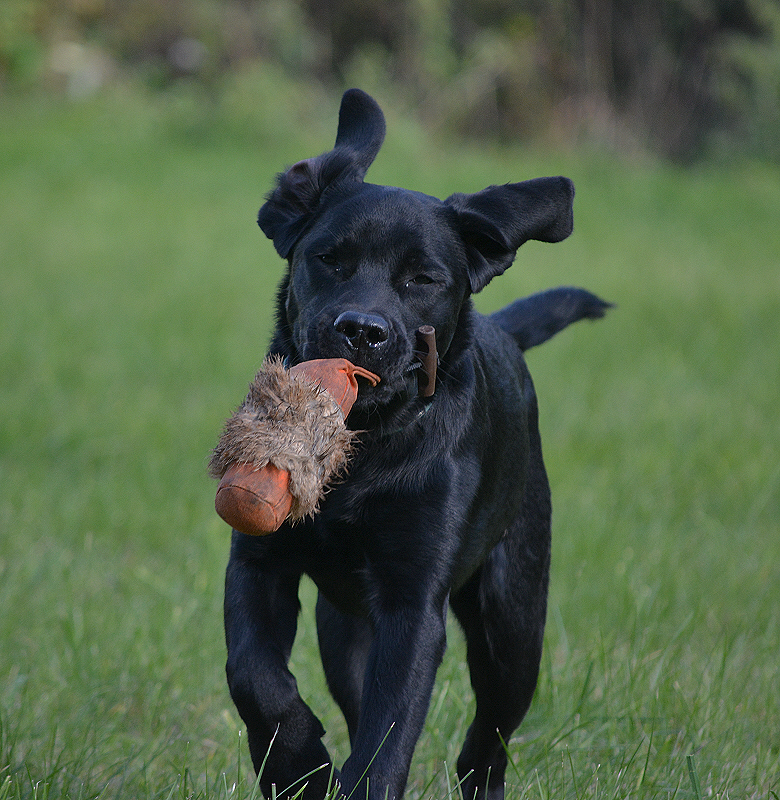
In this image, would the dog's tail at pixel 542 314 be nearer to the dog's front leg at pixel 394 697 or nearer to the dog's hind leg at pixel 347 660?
the dog's hind leg at pixel 347 660

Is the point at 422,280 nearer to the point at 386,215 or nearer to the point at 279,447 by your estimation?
the point at 386,215

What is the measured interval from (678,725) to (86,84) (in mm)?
16890

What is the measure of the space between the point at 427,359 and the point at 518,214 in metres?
0.50

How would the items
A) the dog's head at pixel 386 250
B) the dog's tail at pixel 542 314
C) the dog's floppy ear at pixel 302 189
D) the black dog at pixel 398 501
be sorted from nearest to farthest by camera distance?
the black dog at pixel 398 501, the dog's head at pixel 386 250, the dog's floppy ear at pixel 302 189, the dog's tail at pixel 542 314

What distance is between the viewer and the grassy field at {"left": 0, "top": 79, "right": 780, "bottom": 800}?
10.3 feet

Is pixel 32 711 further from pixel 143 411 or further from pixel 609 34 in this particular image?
pixel 609 34

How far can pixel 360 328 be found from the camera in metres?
2.44

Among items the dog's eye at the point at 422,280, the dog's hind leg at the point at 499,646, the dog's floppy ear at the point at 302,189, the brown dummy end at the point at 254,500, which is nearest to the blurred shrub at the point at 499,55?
the dog's floppy ear at the point at 302,189

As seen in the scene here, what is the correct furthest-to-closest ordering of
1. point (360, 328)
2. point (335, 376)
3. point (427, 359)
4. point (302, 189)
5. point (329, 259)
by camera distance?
point (302, 189) → point (329, 259) → point (427, 359) → point (360, 328) → point (335, 376)

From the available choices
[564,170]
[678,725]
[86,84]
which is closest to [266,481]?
[678,725]

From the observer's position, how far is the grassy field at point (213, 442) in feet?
10.3

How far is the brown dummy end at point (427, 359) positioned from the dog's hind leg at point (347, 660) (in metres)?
0.74

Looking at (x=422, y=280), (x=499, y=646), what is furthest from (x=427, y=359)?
(x=499, y=646)

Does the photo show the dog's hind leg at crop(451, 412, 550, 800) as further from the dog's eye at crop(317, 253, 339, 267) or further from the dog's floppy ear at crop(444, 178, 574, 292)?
the dog's eye at crop(317, 253, 339, 267)
